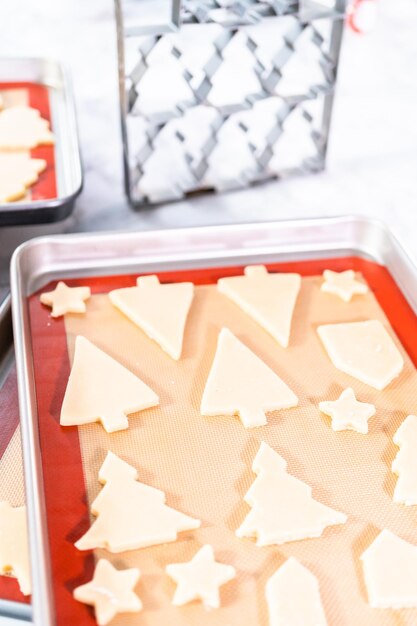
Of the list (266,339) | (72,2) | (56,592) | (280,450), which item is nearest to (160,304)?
(266,339)

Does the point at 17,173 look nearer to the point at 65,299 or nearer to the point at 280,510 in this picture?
the point at 65,299

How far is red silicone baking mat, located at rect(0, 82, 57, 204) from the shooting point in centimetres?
102

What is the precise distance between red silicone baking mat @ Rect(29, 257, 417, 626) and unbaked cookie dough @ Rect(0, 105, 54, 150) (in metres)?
0.35

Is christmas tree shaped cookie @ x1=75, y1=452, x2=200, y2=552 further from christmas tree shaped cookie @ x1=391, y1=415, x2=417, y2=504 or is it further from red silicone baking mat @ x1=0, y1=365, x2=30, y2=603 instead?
christmas tree shaped cookie @ x1=391, y1=415, x2=417, y2=504

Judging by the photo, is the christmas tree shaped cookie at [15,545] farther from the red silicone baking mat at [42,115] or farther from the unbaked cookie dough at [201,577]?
the red silicone baking mat at [42,115]

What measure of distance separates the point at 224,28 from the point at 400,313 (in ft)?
1.59

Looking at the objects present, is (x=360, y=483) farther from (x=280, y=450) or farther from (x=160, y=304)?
(x=160, y=304)

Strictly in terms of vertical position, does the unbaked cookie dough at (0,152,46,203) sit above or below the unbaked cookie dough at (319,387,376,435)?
above

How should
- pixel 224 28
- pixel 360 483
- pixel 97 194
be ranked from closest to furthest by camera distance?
pixel 360 483 < pixel 224 28 < pixel 97 194

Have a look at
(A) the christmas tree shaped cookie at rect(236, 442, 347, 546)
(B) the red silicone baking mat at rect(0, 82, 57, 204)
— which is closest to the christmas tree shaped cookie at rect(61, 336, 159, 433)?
(A) the christmas tree shaped cookie at rect(236, 442, 347, 546)

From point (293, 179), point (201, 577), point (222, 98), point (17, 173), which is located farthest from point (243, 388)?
point (222, 98)

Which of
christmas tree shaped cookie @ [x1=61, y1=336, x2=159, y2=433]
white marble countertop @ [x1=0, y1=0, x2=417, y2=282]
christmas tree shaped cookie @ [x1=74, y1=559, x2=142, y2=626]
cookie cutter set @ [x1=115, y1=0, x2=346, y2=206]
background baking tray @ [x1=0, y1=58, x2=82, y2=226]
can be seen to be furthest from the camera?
white marble countertop @ [x1=0, y1=0, x2=417, y2=282]

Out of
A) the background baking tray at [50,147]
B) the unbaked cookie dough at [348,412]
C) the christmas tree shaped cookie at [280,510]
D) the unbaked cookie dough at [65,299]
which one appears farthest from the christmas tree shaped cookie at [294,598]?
the background baking tray at [50,147]

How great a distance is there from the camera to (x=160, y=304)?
0.82 meters
